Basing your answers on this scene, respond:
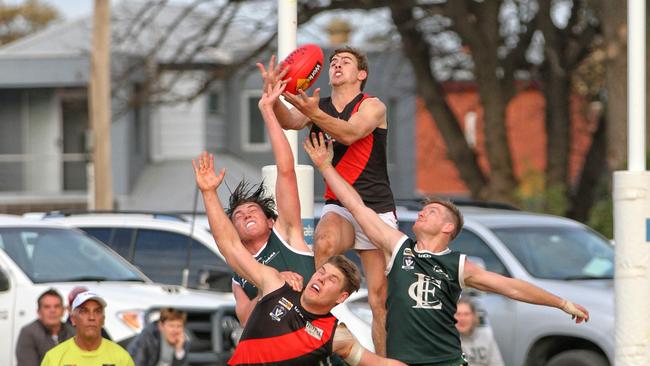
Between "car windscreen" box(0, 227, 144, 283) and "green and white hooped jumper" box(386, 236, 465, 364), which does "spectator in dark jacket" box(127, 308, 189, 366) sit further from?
"green and white hooped jumper" box(386, 236, 465, 364)

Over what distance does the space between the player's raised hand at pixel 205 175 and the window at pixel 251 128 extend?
30721mm

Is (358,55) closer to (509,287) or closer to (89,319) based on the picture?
(509,287)

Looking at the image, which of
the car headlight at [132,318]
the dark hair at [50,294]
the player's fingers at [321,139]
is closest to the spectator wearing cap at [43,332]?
the dark hair at [50,294]

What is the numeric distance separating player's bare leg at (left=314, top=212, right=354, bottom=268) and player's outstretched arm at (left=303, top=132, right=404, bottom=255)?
391 millimetres

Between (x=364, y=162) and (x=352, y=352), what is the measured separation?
127 cm

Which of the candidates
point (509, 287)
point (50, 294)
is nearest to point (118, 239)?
point (50, 294)

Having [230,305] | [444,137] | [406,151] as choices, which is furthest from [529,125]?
[230,305]

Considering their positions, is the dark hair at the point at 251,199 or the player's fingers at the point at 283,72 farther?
the dark hair at the point at 251,199

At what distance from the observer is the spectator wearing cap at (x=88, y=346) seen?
30.1ft

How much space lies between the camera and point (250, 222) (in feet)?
24.1

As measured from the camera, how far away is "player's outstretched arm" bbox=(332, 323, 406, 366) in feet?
22.6

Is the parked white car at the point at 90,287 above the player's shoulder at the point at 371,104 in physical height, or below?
below

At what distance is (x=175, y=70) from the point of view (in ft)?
87.7

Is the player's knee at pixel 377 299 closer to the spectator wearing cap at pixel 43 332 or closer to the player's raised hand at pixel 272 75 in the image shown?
the player's raised hand at pixel 272 75
